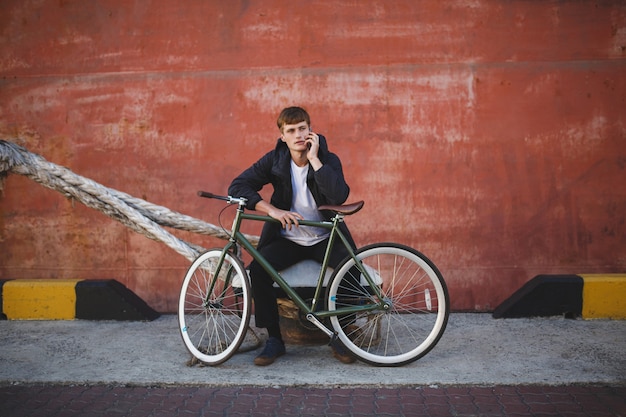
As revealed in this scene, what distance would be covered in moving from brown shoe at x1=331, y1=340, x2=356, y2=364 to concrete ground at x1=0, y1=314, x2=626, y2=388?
42 millimetres

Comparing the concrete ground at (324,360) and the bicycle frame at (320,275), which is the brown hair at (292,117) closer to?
the bicycle frame at (320,275)

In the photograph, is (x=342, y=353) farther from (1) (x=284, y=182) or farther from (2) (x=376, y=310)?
(1) (x=284, y=182)

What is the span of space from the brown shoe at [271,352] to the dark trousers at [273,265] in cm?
11

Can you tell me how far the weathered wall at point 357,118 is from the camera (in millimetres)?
5273

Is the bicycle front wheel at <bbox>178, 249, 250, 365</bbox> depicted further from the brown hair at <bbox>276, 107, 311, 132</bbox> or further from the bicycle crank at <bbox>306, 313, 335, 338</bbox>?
the brown hair at <bbox>276, 107, 311, 132</bbox>

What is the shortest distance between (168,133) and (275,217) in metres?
1.92

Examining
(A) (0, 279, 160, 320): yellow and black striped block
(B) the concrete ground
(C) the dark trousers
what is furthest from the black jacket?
(A) (0, 279, 160, 320): yellow and black striped block

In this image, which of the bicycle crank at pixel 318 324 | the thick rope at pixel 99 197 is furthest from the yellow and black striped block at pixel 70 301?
the bicycle crank at pixel 318 324

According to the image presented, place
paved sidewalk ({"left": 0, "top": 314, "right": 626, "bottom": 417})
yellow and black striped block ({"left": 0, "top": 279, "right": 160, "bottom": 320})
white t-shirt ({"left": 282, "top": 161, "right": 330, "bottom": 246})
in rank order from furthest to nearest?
yellow and black striped block ({"left": 0, "top": 279, "right": 160, "bottom": 320}), white t-shirt ({"left": 282, "top": 161, "right": 330, "bottom": 246}), paved sidewalk ({"left": 0, "top": 314, "right": 626, "bottom": 417})

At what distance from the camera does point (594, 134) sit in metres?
5.27

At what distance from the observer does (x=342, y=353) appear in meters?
4.10

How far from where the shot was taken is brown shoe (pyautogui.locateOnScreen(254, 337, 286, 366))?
13.2 ft

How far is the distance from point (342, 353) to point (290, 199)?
1.08 m

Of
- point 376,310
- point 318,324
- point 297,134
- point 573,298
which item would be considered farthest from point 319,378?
point 573,298
